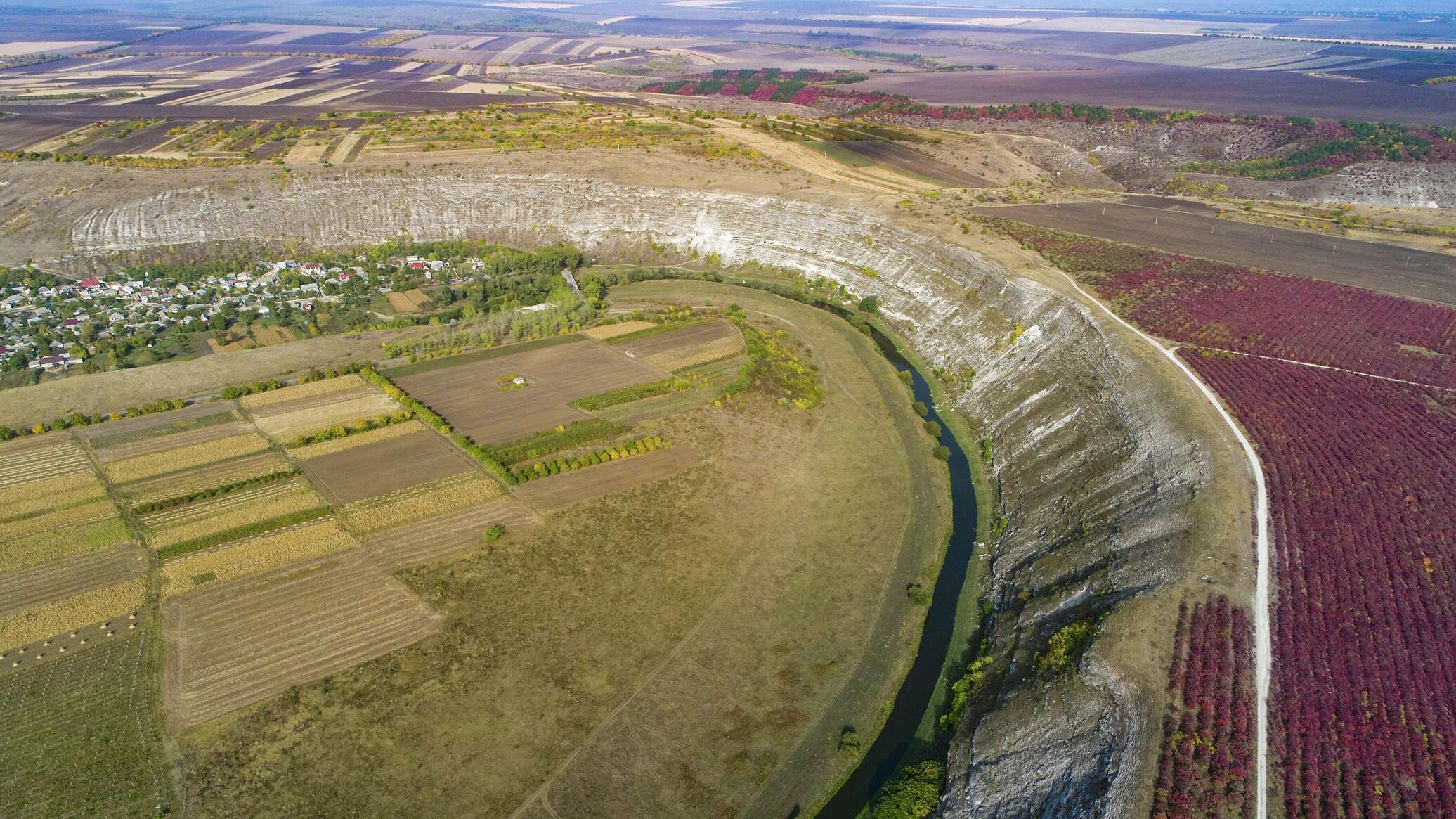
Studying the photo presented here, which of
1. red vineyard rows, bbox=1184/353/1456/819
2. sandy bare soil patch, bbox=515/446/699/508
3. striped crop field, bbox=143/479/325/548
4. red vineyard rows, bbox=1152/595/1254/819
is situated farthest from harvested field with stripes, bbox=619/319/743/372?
red vineyard rows, bbox=1152/595/1254/819

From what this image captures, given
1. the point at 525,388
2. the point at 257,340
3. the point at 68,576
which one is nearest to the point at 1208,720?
the point at 525,388

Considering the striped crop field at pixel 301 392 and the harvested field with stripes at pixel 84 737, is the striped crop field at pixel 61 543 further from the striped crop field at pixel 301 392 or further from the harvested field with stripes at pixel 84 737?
the striped crop field at pixel 301 392

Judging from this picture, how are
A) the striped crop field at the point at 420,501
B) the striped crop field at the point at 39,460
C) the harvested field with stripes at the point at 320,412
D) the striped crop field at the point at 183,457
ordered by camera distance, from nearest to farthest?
the striped crop field at the point at 420,501
the striped crop field at the point at 39,460
the striped crop field at the point at 183,457
the harvested field with stripes at the point at 320,412

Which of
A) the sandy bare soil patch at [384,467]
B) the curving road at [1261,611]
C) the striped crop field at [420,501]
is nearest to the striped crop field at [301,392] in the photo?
the sandy bare soil patch at [384,467]

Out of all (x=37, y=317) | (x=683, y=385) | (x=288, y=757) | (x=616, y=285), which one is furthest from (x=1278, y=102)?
(x=37, y=317)

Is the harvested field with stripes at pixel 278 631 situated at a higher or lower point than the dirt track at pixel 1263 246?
lower

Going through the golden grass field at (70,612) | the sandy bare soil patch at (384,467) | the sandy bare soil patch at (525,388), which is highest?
the sandy bare soil patch at (525,388)

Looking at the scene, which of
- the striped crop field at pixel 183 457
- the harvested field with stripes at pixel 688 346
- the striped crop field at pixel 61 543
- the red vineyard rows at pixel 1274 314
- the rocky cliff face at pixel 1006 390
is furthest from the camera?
the harvested field with stripes at pixel 688 346
